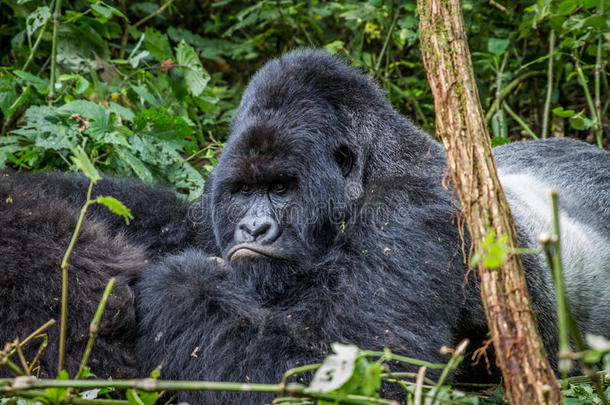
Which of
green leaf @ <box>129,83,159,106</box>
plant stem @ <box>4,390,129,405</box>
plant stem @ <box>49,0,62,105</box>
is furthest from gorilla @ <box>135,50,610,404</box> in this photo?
plant stem @ <box>49,0,62,105</box>

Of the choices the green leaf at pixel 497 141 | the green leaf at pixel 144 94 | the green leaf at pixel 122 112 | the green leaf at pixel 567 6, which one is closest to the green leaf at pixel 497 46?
the green leaf at pixel 497 141

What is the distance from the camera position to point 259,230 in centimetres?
293

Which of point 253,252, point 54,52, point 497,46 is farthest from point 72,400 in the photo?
point 497,46

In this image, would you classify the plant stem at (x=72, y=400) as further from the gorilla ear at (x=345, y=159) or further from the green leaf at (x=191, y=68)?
the green leaf at (x=191, y=68)

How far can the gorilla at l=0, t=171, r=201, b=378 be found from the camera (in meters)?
2.49

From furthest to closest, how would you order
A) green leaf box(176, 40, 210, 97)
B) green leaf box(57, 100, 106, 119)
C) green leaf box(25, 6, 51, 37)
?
green leaf box(176, 40, 210, 97) < green leaf box(25, 6, 51, 37) < green leaf box(57, 100, 106, 119)

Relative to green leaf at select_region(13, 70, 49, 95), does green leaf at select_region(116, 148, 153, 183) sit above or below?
below

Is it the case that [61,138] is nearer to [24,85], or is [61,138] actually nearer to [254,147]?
[24,85]

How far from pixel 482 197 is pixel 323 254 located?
45.7 inches

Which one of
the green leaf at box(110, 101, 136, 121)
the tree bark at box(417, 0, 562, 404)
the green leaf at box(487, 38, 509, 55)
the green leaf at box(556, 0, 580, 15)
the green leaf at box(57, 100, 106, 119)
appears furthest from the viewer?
the green leaf at box(487, 38, 509, 55)

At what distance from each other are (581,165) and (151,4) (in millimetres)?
3852

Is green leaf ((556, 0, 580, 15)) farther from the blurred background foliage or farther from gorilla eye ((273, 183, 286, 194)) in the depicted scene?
gorilla eye ((273, 183, 286, 194))

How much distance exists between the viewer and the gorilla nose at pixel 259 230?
2.93 metres

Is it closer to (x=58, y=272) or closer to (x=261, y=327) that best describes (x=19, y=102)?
(x=58, y=272)
